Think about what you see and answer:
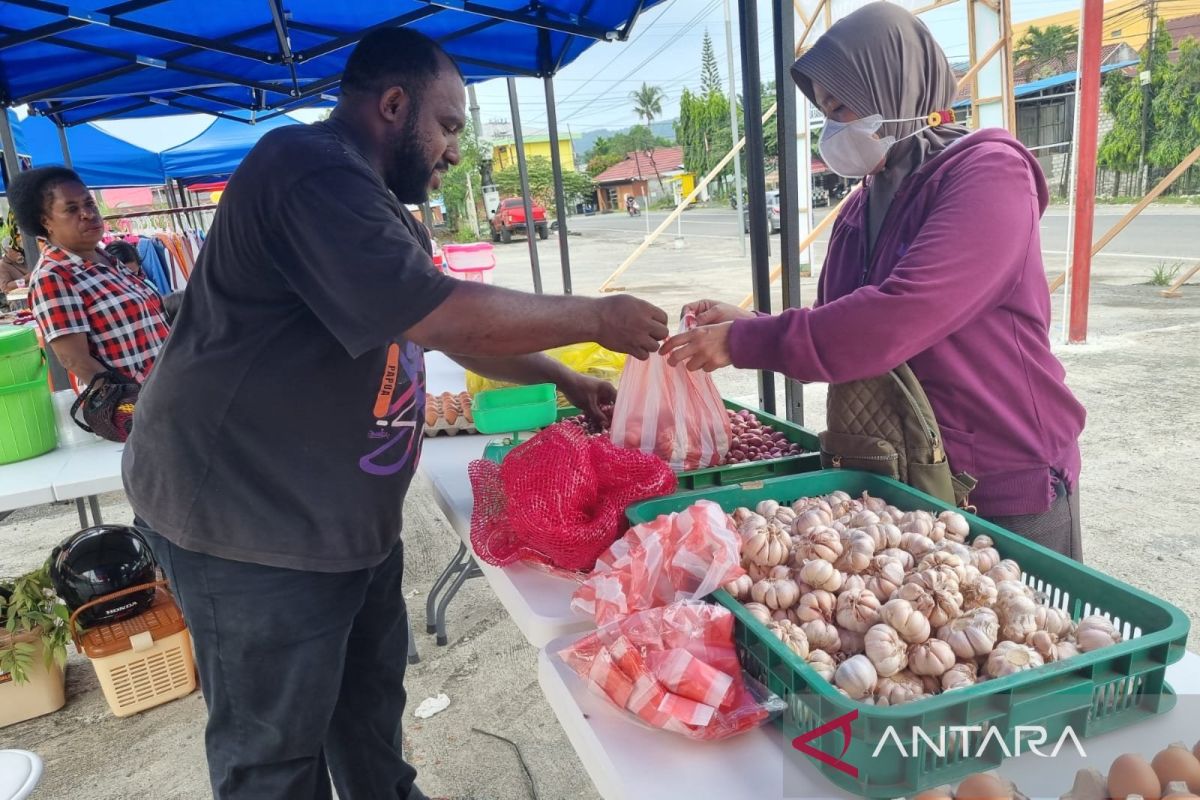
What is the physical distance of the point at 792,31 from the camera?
277cm

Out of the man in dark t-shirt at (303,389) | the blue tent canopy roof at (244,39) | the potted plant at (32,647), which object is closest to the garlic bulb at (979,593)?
the man in dark t-shirt at (303,389)

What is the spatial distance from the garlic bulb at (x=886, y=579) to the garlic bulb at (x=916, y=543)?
7 cm

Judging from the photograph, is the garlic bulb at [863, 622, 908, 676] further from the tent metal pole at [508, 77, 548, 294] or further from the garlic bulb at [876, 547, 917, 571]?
the tent metal pole at [508, 77, 548, 294]

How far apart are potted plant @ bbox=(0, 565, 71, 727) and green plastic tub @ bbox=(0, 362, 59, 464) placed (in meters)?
0.62

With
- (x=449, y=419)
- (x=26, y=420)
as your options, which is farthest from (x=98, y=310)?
(x=449, y=419)

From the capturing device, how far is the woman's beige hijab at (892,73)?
1.63 m

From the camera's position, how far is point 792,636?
44.1 inches

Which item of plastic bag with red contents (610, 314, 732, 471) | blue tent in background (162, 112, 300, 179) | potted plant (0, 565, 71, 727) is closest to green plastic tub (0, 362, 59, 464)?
potted plant (0, 565, 71, 727)

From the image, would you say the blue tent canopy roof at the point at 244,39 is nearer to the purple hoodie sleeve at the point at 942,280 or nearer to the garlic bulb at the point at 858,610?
the purple hoodie sleeve at the point at 942,280

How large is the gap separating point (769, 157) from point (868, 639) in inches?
1491

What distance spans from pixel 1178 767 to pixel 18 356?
344cm

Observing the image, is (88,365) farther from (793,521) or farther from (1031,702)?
(1031,702)

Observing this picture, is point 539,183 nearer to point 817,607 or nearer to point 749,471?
point 749,471

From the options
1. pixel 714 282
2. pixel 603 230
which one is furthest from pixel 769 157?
pixel 714 282
